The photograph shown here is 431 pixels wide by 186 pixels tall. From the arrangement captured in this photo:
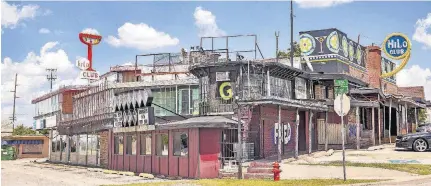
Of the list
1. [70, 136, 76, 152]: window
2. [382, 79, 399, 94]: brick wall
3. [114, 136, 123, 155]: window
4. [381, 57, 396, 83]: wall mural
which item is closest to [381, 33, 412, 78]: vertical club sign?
[381, 57, 396, 83]: wall mural

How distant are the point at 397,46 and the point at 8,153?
41.9m

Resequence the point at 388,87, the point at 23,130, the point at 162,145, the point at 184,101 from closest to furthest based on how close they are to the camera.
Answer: the point at 162,145 < the point at 184,101 < the point at 388,87 < the point at 23,130

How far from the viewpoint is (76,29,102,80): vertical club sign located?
163 ft

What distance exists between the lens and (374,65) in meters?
48.1

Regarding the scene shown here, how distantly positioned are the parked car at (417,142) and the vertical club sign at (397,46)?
17.4m

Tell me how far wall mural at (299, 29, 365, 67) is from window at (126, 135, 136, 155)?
18.9 meters

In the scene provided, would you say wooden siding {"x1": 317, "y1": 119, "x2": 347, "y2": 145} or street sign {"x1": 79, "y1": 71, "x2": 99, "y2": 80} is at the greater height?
street sign {"x1": 79, "y1": 71, "x2": 99, "y2": 80}

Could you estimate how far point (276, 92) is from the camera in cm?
3259

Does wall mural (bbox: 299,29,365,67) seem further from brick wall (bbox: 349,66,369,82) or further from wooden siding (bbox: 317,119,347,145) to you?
wooden siding (bbox: 317,119,347,145)

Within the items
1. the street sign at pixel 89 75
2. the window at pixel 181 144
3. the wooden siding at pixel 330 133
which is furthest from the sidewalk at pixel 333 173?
the street sign at pixel 89 75

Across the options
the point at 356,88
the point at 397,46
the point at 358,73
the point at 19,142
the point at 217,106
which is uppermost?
the point at 397,46

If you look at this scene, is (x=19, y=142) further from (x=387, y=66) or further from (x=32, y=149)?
(x=387, y=66)

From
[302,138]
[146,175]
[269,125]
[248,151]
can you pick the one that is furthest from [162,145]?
[302,138]

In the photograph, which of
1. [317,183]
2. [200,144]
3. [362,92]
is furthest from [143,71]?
[317,183]
